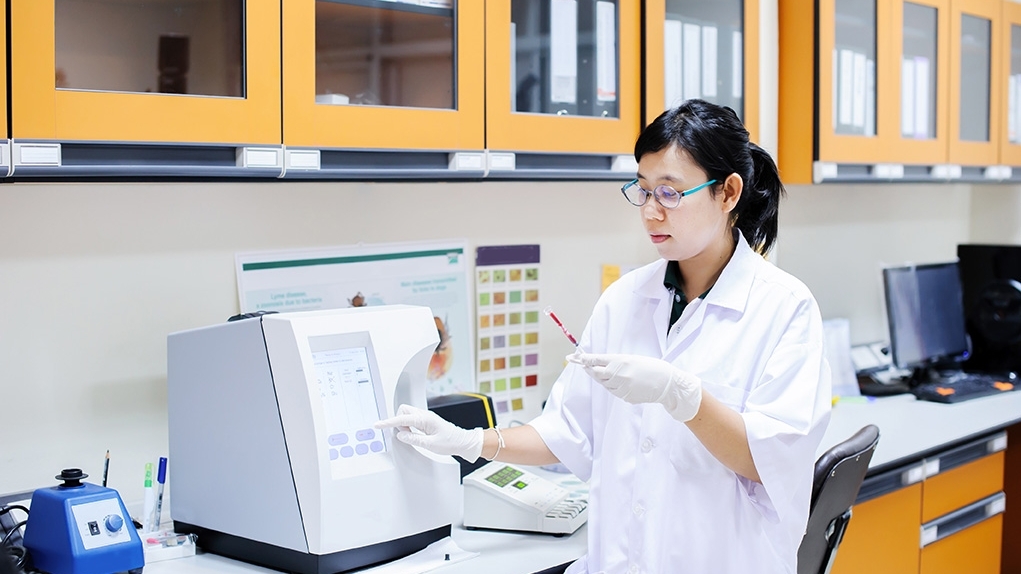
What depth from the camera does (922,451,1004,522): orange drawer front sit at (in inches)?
104

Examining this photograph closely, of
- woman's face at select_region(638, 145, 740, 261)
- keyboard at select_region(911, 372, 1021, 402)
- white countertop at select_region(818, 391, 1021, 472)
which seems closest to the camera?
woman's face at select_region(638, 145, 740, 261)

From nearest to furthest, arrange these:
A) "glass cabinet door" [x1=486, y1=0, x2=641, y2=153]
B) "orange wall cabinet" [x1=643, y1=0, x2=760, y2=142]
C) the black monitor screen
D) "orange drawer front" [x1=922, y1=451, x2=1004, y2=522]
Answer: "glass cabinet door" [x1=486, y1=0, x2=641, y2=153] → "orange wall cabinet" [x1=643, y1=0, x2=760, y2=142] → "orange drawer front" [x1=922, y1=451, x2=1004, y2=522] → the black monitor screen

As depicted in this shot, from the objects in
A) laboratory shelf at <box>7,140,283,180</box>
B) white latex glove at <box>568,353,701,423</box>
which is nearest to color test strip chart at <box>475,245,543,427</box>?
laboratory shelf at <box>7,140,283,180</box>

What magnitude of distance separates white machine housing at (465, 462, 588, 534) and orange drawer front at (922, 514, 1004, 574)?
1.29 m

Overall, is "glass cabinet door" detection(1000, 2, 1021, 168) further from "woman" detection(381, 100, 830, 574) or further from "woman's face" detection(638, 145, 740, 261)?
"woman's face" detection(638, 145, 740, 261)

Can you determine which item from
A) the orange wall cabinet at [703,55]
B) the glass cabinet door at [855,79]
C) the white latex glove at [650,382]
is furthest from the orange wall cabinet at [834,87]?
the white latex glove at [650,382]

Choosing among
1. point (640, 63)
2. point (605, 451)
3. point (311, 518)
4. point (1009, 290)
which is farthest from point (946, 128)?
point (311, 518)

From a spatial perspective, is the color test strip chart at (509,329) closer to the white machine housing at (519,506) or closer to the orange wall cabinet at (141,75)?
the white machine housing at (519,506)

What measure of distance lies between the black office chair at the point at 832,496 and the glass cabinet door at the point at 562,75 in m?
0.81

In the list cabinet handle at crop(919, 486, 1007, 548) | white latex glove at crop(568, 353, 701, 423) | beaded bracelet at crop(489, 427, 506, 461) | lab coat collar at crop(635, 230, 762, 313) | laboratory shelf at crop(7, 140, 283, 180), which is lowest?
cabinet handle at crop(919, 486, 1007, 548)

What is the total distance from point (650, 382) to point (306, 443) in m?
0.54

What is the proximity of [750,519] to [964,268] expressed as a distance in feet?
7.92

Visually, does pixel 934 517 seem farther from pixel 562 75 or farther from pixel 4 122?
pixel 4 122

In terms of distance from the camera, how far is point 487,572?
1.65 metres
